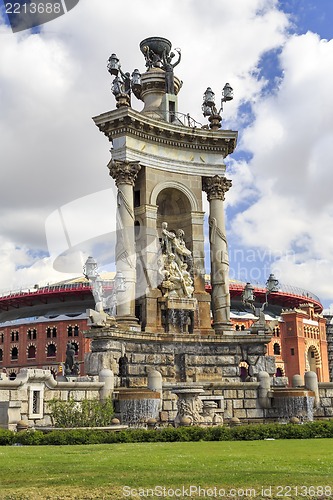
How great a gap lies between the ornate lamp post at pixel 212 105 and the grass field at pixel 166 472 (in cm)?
2575

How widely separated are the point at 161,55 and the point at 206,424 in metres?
Answer: 24.3

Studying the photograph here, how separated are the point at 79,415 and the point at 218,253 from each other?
661 inches

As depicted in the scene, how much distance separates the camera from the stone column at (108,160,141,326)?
30922mm

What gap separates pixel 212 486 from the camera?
930 cm

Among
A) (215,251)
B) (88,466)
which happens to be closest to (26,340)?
(215,251)

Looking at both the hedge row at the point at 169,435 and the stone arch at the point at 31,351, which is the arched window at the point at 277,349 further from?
the hedge row at the point at 169,435

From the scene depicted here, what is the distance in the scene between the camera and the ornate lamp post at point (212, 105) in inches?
1476

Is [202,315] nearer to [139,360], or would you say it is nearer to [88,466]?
[139,360]

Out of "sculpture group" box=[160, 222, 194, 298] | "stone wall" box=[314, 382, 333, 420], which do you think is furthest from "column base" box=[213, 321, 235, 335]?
"stone wall" box=[314, 382, 333, 420]

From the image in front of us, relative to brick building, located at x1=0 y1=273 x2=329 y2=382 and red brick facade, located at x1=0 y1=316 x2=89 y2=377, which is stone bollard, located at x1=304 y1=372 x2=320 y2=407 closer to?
brick building, located at x1=0 y1=273 x2=329 y2=382

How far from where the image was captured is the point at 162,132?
114 ft

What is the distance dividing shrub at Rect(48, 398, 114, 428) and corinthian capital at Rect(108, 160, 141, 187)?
14.1 meters

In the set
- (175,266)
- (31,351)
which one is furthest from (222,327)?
(31,351)

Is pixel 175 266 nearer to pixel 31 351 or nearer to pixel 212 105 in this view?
pixel 212 105
